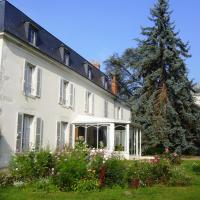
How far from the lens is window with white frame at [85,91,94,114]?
80.5 ft

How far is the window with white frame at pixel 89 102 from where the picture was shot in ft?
80.5

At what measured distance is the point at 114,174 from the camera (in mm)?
9711

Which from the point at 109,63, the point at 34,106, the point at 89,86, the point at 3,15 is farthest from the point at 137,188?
the point at 109,63

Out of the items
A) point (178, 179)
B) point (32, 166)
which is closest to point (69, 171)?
point (32, 166)

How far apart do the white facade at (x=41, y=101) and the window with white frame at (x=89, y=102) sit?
241mm

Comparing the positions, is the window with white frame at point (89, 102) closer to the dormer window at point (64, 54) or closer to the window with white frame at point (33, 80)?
the dormer window at point (64, 54)

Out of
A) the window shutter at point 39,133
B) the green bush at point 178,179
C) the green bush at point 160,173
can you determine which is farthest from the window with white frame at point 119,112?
the green bush at point 160,173

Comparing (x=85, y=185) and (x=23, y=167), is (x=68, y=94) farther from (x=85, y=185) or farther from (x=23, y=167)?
(x=85, y=185)

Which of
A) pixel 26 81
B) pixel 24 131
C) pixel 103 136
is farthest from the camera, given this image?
pixel 103 136

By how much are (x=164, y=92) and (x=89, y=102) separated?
5.82 m

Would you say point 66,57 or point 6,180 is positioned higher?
point 66,57

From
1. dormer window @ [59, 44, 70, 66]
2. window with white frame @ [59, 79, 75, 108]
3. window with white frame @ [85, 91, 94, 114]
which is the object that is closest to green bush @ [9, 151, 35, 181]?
window with white frame @ [59, 79, 75, 108]

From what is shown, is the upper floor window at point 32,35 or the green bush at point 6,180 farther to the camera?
the upper floor window at point 32,35

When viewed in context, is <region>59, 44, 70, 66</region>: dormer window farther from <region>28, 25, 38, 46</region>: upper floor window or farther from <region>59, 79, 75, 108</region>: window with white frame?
<region>28, 25, 38, 46</region>: upper floor window
